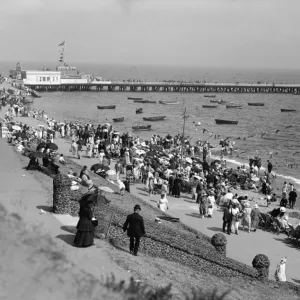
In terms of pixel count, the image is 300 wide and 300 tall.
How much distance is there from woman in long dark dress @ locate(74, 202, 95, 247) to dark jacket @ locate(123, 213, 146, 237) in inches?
28.3

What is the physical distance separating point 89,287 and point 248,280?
4.21 metres

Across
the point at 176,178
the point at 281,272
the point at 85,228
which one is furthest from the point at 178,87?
the point at 85,228

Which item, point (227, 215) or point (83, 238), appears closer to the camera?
point (83, 238)

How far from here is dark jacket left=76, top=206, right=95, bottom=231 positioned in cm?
1020

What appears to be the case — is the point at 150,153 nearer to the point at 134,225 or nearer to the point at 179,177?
the point at 179,177

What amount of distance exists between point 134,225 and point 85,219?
0.96 m

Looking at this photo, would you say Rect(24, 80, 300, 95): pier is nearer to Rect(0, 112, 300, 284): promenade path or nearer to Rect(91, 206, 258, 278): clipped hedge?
Rect(0, 112, 300, 284): promenade path

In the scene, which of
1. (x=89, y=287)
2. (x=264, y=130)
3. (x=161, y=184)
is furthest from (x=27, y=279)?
(x=264, y=130)

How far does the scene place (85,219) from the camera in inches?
404

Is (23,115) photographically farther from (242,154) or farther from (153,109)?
(153,109)

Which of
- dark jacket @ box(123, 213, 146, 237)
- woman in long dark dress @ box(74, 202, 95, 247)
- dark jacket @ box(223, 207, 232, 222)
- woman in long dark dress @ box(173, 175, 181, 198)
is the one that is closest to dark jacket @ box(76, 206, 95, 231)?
woman in long dark dress @ box(74, 202, 95, 247)

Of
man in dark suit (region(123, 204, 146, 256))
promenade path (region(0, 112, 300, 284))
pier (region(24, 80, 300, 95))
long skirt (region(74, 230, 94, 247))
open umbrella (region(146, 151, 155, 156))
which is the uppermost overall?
pier (region(24, 80, 300, 95))

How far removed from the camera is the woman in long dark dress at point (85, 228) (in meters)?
10.2

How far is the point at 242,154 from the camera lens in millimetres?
40500
